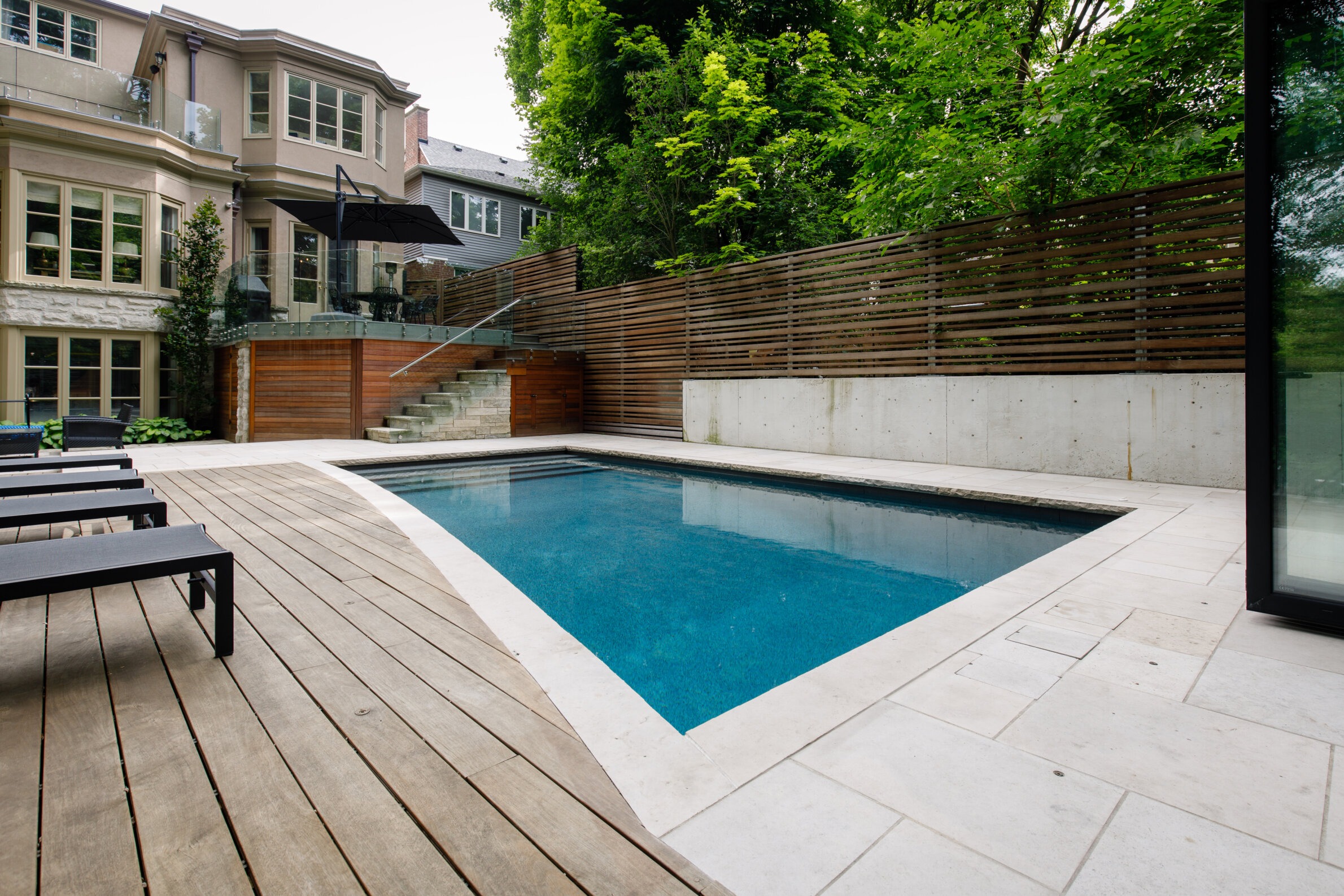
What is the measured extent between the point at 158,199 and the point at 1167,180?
588 inches

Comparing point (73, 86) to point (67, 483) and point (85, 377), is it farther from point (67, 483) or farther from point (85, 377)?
point (67, 483)

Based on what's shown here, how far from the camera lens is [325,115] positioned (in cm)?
1418

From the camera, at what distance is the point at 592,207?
13508mm

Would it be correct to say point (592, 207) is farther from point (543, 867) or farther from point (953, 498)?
point (543, 867)

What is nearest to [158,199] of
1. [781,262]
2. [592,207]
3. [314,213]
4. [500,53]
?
[314,213]

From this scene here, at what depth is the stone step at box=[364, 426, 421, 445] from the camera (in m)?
9.97

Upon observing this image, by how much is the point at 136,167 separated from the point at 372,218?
4.26 metres

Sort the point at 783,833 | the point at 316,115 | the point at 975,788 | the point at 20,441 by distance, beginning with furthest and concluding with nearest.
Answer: the point at 316,115
the point at 20,441
the point at 975,788
the point at 783,833

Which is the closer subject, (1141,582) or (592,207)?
(1141,582)

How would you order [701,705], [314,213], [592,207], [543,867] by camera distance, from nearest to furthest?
1. [543,867]
2. [701,705]
3. [314,213]
4. [592,207]

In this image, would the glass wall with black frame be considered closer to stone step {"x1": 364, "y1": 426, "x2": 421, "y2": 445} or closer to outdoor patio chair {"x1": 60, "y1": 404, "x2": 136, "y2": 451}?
outdoor patio chair {"x1": 60, "y1": 404, "x2": 136, "y2": 451}

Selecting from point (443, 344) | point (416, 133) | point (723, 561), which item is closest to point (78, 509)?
point (723, 561)

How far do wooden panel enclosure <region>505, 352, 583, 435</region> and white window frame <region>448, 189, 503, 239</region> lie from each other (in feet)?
30.8

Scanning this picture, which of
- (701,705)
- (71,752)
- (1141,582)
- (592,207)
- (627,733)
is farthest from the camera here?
(592,207)
